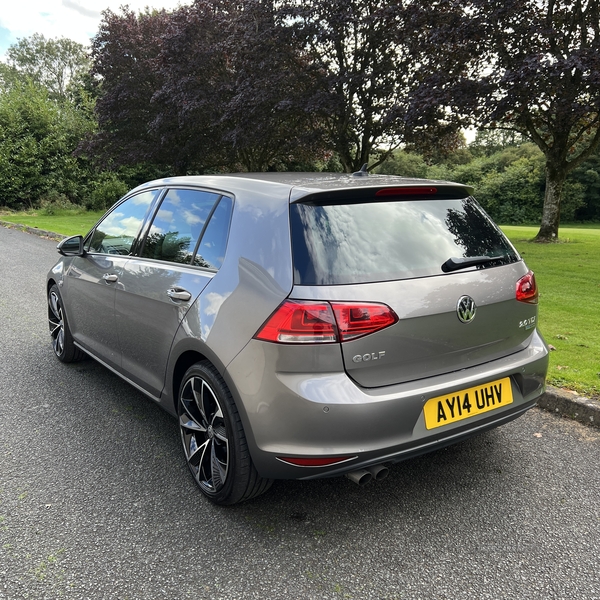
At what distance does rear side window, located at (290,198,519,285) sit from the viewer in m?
2.35

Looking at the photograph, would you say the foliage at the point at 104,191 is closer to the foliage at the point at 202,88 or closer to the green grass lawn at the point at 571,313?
the foliage at the point at 202,88

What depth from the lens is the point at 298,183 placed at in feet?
8.93

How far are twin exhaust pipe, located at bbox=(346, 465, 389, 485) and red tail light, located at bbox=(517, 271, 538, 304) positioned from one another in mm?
1176

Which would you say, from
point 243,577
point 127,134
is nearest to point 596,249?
point 243,577

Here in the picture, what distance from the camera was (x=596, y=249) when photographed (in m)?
14.0

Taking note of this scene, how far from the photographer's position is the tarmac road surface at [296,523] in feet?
7.08

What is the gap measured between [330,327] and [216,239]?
37.6 inches

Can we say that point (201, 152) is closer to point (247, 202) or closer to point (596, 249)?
point (596, 249)

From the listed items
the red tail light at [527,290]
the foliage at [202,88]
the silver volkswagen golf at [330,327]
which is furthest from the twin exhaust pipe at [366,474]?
the foliage at [202,88]

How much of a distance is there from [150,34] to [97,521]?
2192 cm

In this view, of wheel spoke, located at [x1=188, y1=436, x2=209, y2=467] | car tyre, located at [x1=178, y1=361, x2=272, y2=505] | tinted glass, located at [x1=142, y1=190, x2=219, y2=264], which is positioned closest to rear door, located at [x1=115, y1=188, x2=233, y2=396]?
tinted glass, located at [x1=142, y1=190, x2=219, y2=264]

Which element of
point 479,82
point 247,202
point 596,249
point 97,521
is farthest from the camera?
point 596,249

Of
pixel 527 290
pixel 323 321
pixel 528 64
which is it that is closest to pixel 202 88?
pixel 528 64

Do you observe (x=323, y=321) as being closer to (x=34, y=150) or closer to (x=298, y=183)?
(x=298, y=183)
